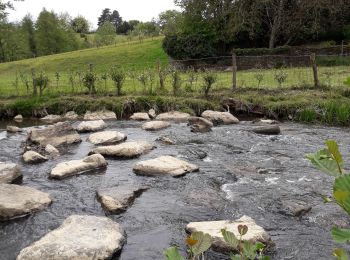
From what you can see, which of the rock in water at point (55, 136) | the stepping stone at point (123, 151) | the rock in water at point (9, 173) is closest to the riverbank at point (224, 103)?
the rock in water at point (55, 136)

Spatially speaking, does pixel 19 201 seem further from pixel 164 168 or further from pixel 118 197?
pixel 164 168

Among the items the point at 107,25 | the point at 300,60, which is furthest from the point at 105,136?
the point at 107,25

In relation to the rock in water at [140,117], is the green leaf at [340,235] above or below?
above

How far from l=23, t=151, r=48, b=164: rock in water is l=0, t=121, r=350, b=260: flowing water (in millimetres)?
288

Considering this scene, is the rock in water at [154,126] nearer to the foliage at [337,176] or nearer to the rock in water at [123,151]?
the rock in water at [123,151]

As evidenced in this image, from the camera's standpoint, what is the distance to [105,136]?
15.8 m

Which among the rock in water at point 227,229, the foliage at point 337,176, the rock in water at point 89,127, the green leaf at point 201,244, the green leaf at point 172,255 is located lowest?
the rock in water at point 89,127

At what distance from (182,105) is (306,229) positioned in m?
13.6

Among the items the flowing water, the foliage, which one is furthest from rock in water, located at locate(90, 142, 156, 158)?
the foliage

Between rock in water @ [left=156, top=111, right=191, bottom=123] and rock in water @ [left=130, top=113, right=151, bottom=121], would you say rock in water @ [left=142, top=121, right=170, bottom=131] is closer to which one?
rock in water @ [left=156, top=111, right=191, bottom=123]

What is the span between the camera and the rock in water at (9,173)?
11053mm

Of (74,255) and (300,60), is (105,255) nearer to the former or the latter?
(74,255)

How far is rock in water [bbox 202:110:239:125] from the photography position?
61.8ft

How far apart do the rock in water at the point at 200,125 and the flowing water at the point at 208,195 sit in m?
1.82
